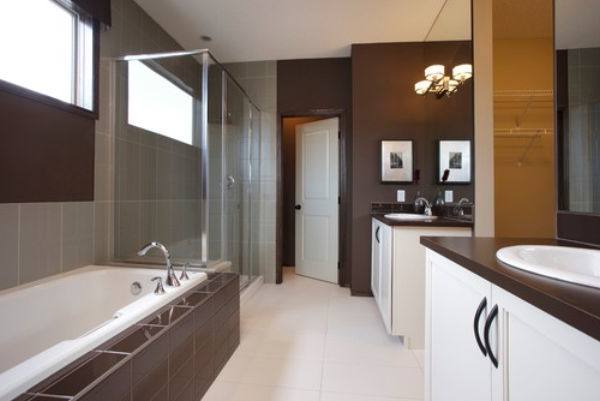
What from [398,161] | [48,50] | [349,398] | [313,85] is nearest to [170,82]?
[48,50]

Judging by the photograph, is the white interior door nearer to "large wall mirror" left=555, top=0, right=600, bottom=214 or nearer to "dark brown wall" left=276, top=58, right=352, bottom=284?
"dark brown wall" left=276, top=58, right=352, bottom=284

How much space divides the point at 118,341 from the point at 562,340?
3.90 ft

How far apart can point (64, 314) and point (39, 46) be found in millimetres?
1536

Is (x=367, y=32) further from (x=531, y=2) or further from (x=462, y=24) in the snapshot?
(x=531, y=2)

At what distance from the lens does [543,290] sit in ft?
1.58

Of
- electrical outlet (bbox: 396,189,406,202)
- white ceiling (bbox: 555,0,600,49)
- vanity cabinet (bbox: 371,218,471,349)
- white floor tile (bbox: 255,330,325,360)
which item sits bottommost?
white floor tile (bbox: 255,330,325,360)

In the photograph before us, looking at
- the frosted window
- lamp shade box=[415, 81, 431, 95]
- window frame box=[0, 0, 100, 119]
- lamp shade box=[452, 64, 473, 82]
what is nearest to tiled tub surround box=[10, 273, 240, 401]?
window frame box=[0, 0, 100, 119]

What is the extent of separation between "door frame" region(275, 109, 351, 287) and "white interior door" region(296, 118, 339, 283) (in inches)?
3.4

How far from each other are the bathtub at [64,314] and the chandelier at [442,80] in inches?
88.7

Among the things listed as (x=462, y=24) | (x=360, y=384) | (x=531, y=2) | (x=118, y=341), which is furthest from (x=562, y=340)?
(x=462, y=24)

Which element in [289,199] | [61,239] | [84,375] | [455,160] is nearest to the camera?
[84,375]

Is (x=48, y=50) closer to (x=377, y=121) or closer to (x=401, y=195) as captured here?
(x=377, y=121)

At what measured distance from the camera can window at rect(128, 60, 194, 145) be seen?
2.27m

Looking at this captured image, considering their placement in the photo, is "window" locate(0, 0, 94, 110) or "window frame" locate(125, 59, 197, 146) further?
"window frame" locate(125, 59, 197, 146)
